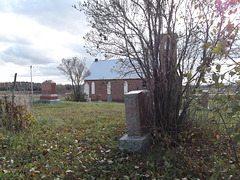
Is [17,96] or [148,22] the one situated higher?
[148,22]

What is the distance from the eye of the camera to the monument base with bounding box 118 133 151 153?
13.7ft

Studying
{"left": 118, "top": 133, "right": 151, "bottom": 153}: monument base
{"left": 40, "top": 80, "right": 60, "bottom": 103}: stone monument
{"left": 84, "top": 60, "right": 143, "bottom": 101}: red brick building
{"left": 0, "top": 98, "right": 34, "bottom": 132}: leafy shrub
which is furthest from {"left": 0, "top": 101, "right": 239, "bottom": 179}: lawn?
{"left": 84, "top": 60, "right": 143, "bottom": 101}: red brick building

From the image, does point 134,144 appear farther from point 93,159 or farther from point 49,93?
point 49,93

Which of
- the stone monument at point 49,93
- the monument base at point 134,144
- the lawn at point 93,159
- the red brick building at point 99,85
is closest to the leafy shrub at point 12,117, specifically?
the lawn at point 93,159

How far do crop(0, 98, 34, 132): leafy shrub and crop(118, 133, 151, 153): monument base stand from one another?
312 centimetres

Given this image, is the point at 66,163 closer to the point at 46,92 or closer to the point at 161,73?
the point at 161,73

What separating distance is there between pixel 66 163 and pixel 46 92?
1262cm

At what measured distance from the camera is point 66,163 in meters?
3.95

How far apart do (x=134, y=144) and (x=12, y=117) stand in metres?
3.54

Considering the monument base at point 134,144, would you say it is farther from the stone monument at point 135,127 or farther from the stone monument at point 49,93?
the stone monument at point 49,93

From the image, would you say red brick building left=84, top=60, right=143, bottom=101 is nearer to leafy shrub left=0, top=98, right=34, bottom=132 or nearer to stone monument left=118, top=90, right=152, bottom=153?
leafy shrub left=0, top=98, right=34, bottom=132

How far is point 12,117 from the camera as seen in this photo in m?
5.64

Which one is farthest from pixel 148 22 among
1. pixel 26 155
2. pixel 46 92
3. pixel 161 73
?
pixel 46 92

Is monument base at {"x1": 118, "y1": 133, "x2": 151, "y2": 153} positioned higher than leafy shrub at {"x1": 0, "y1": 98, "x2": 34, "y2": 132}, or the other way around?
leafy shrub at {"x1": 0, "y1": 98, "x2": 34, "y2": 132}
